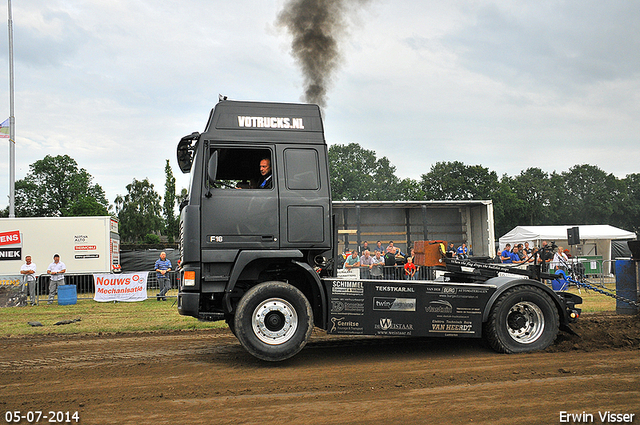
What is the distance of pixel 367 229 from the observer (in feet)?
61.5

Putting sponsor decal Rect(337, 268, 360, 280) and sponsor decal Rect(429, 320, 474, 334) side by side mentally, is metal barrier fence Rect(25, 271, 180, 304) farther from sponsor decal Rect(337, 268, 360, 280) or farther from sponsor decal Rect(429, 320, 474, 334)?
sponsor decal Rect(429, 320, 474, 334)

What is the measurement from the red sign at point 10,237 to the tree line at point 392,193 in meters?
38.1

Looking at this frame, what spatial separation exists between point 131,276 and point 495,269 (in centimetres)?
1391

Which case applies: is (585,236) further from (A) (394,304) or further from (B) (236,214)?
(B) (236,214)

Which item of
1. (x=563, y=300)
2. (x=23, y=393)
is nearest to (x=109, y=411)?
(x=23, y=393)

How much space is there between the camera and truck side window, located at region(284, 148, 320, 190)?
6738 millimetres

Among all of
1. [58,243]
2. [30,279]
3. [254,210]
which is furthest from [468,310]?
[58,243]

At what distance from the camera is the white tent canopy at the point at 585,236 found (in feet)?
90.9

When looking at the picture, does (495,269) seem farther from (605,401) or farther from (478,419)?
(478,419)

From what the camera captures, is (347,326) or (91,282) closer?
(347,326)

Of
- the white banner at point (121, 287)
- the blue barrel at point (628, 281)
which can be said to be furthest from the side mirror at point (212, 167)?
the white banner at point (121, 287)

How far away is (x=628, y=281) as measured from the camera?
959 cm

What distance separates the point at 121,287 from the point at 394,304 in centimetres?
1371

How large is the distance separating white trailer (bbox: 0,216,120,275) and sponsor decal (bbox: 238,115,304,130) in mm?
15818
